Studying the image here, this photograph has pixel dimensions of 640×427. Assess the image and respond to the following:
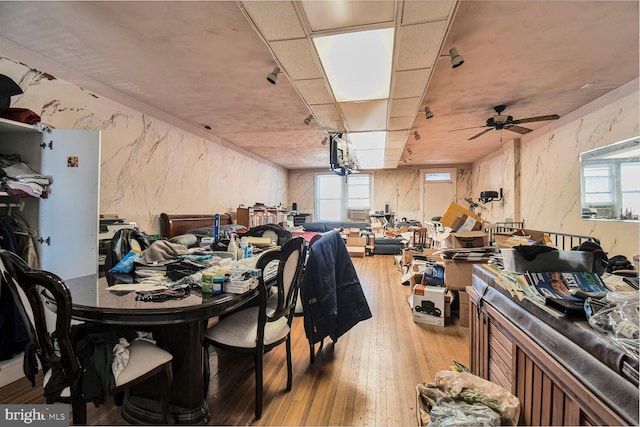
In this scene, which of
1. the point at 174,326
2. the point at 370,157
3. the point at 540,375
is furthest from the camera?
the point at 370,157

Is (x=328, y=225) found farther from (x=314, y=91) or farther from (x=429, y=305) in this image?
(x=314, y=91)

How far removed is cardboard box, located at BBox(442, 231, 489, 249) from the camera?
9.96ft

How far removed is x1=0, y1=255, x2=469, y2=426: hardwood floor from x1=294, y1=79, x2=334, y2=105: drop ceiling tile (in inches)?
98.5

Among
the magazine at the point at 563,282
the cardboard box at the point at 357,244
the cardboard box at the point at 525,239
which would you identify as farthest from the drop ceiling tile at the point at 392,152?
the magazine at the point at 563,282

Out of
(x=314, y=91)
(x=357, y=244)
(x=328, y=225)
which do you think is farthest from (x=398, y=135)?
(x=328, y=225)

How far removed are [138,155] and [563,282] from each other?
439 cm

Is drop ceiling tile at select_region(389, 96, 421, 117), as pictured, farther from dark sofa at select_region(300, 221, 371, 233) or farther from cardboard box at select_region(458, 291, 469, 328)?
dark sofa at select_region(300, 221, 371, 233)

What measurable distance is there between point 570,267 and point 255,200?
6.61m

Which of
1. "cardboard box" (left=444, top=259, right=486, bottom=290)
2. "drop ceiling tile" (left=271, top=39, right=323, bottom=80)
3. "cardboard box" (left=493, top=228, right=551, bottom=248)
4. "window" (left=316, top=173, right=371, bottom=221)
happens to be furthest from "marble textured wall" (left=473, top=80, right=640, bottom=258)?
"window" (left=316, top=173, right=371, bottom=221)

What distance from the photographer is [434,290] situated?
305 cm

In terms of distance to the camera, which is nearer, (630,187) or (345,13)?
(345,13)

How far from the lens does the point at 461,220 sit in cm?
324

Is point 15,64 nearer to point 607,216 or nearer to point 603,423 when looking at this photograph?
point 603,423

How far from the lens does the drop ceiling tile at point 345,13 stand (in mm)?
1699
